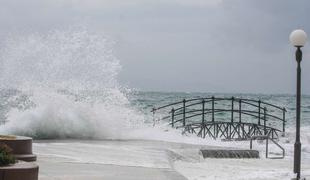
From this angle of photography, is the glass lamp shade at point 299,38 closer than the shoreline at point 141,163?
No

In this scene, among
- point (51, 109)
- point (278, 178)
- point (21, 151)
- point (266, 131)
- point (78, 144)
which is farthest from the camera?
point (266, 131)

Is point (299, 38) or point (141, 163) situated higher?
point (299, 38)

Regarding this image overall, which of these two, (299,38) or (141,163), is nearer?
(141,163)

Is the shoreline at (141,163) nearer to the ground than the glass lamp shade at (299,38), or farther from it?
nearer to the ground

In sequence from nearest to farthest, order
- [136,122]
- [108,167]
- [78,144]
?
[108,167]
[78,144]
[136,122]

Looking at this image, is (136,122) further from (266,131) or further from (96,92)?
(266,131)

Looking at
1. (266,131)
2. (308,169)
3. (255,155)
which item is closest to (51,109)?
(255,155)

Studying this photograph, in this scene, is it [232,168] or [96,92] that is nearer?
[232,168]

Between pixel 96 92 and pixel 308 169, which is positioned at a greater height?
pixel 96 92

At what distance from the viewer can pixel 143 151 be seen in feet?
55.6

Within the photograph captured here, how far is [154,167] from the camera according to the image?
13641 millimetres

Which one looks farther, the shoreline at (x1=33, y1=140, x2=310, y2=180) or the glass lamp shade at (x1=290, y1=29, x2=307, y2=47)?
the glass lamp shade at (x1=290, y1=29, x2=307, y2=47)

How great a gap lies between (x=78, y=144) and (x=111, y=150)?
1.56m

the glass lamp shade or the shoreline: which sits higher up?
the glass lamp shade
